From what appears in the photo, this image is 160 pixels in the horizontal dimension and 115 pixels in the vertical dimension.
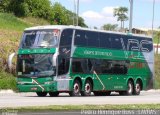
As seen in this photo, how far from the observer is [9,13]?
63.6m

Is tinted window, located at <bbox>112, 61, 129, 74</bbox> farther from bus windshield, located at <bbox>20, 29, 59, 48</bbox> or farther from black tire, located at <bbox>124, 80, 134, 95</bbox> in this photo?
bus windshield, located at <bbox>20, 29, 59, 48</bbox>

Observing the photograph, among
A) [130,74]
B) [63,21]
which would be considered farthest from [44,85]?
[63,21]

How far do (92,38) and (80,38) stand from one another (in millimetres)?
1077

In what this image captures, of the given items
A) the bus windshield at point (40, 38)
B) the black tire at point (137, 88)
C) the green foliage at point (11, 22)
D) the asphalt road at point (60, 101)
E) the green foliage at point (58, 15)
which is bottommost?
the asphalt road at point (60, 101)

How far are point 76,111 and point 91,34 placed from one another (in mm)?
14481

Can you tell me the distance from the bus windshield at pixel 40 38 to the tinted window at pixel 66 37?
327 millimetres

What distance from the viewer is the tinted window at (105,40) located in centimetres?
3456

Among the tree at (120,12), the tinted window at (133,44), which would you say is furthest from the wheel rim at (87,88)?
the tree at (120,12)

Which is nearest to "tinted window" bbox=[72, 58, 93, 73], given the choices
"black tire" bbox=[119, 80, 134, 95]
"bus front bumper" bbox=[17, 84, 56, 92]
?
"bus front bumper" bbox=[17, 84, 56, 92]

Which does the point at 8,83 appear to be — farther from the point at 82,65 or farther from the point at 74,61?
the point at 74,61

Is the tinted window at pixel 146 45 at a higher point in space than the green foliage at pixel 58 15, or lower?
lower

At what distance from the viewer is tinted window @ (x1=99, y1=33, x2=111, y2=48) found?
3456 cm

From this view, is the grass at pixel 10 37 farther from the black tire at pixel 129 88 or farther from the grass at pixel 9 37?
the black tire at pixel 129 88

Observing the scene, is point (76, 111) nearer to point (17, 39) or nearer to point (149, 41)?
point (149, 41)
